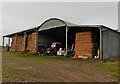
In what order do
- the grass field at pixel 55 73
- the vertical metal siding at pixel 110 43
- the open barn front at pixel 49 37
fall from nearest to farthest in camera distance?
the grass field at pixel 55 73 < the vertical metal siding at pixel 110 43 < the open barn front at pixel 49 37

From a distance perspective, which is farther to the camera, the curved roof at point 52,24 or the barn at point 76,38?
the curved roof at point 52,24

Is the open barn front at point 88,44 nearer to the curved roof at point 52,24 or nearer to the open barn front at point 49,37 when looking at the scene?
the curved roof at point 52,24

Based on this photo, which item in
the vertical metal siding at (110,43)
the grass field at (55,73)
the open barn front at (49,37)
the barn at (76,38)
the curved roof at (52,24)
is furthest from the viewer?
the open barn front at (49,37)

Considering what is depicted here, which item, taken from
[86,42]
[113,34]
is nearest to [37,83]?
[86,42]

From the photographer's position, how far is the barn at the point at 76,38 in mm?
19453

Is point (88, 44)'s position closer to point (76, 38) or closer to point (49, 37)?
point (76, 38)

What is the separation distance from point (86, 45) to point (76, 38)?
5.24ft

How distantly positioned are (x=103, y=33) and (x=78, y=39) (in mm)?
2726

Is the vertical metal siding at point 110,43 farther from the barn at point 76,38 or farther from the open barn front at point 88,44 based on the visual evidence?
the open barn front at point 88,44

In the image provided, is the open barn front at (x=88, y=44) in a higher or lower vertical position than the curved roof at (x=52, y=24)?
lower

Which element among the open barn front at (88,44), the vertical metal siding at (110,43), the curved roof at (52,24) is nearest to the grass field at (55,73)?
the vertical metal siding at (110,43)

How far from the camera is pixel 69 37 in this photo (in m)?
28.1

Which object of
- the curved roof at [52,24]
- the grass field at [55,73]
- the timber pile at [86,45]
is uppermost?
the curved roof at [52,24]

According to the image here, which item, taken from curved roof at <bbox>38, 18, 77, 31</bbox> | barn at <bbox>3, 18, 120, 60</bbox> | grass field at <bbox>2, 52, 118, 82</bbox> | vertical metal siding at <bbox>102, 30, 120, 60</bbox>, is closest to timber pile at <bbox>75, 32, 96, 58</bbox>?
barn at <bbox>3, 18, 120, 60</bbox>
